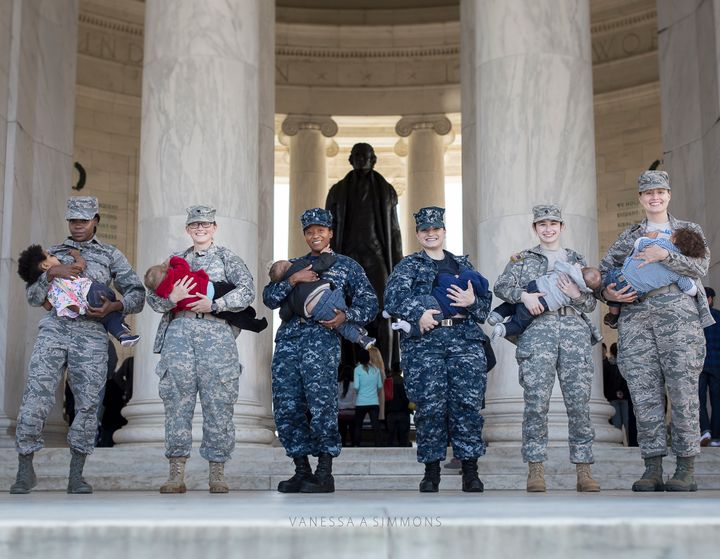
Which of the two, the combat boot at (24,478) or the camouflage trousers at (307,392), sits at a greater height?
the camouflage trousers at (307,392)

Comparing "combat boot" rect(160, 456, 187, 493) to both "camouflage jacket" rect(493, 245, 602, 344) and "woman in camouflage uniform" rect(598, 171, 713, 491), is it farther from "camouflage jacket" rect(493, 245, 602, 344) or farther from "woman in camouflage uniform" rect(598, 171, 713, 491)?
"woman in camouflage uniform" rect(598, 171, 713, 491)

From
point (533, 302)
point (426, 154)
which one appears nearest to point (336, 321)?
point (533, 302)

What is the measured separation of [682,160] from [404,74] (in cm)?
1953

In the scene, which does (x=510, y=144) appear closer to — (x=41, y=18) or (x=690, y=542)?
(x=41, y=18)

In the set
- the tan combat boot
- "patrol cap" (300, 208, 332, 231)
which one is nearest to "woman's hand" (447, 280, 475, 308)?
"patrol cap" (300, 208, 332, 231)

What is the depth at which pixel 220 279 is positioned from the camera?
A: 16922mm

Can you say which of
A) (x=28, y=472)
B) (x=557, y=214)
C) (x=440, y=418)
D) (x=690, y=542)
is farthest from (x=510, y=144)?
(x=690, y=542)

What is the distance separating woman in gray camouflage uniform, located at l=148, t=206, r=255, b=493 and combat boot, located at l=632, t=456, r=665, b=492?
6.05m

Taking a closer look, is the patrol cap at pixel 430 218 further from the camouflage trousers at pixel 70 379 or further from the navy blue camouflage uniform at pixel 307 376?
the camouflage trousers at pixel 70 379

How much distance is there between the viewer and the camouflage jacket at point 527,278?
16469 millimetres

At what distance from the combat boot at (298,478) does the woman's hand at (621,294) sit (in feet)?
16.8

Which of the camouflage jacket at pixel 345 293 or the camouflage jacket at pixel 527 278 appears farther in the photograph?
the camouflage jacket at pixel 345 293

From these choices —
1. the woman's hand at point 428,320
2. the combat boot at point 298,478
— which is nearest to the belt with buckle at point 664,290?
the woman's hand at point 428,320

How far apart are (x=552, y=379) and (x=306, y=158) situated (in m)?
28.9
